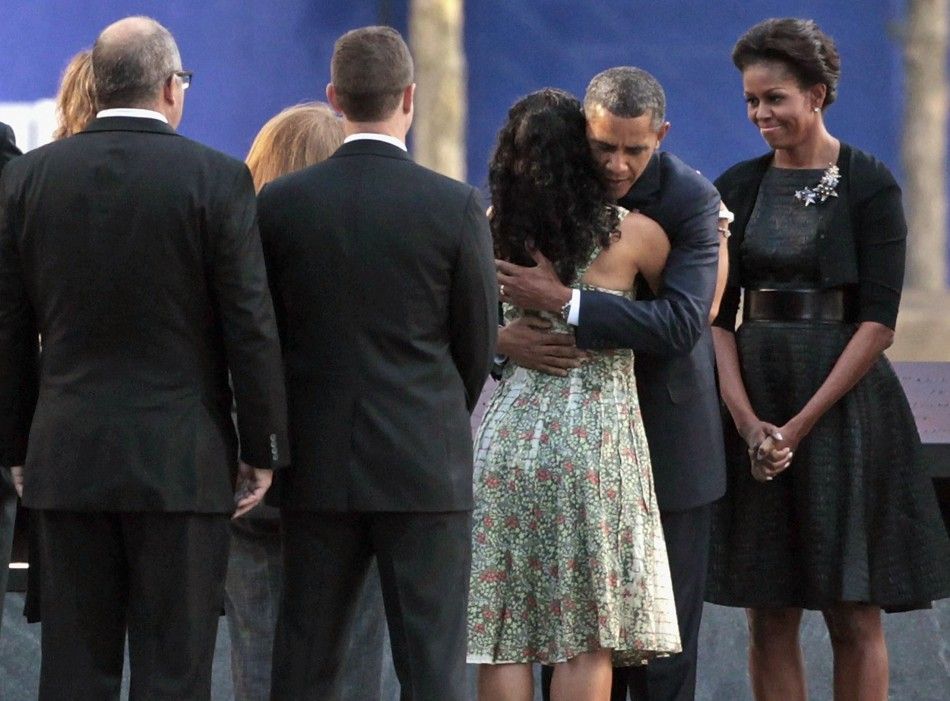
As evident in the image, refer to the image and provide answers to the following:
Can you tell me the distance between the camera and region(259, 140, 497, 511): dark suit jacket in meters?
3.29

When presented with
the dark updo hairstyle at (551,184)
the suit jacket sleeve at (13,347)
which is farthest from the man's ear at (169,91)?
the dark updo hairstyle at (551,184)

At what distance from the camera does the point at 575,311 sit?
3.57 meters

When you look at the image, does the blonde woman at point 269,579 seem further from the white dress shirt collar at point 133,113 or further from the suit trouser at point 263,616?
the white dress shirt collar at point 133,113

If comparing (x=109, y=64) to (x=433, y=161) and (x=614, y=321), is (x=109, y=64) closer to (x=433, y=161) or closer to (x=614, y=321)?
(x=614, y=321)

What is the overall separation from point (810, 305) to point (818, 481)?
398 mm

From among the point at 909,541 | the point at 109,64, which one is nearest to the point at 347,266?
the point at 109,64

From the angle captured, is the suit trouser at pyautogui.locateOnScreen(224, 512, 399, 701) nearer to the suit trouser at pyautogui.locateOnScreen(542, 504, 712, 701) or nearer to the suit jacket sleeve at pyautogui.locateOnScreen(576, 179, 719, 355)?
the suit trouser at pyautogui.locateOnScreen(542, 504, 712, 701)

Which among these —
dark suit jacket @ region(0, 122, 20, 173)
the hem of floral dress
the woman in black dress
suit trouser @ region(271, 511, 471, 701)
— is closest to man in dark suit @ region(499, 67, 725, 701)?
the hem of floral dress

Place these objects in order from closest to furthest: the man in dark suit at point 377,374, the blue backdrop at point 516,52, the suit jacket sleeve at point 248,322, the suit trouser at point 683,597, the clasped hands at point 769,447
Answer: the suit jacket sleeve at point 248,322 → the man in dark suit at point 377,374 → the suit trouser at point 683,597 → the clasped hands at point 769,447 → the blue backdrop at point 516,52

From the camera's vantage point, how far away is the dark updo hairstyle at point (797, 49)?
401 centimetres

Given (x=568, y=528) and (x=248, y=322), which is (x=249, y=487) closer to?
(x=248, y=322)

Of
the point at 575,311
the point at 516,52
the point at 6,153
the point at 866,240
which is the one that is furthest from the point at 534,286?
Answer: the point at 516,52

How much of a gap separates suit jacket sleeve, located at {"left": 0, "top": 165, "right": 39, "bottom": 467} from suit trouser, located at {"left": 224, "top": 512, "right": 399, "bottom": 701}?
1.93 feet

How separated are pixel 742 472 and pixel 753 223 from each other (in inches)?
22.7
